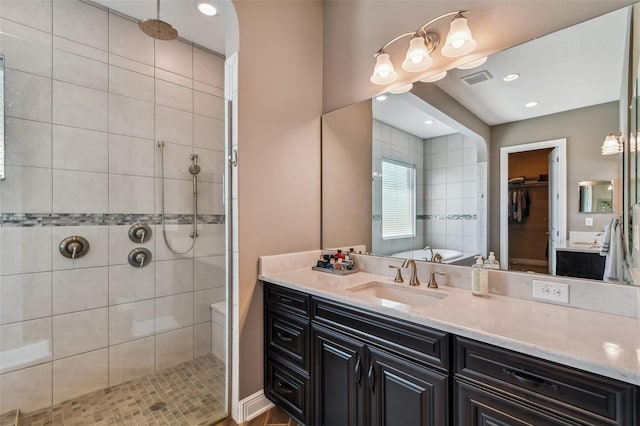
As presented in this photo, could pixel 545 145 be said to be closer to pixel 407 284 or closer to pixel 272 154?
pixel 407 284

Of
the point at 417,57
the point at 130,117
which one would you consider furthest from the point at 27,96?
the point at 417,57

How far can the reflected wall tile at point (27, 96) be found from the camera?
1828 millimetres

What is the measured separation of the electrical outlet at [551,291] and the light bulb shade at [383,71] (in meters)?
1.43

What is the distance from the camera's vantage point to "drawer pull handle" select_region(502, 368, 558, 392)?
0.89 m

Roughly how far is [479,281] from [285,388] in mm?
1297

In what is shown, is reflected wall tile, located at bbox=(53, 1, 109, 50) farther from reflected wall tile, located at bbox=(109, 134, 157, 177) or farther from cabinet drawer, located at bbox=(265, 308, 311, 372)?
cabinet drawer, located at bbox=(265, 308, 311, 372)

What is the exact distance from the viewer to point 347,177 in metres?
2.29

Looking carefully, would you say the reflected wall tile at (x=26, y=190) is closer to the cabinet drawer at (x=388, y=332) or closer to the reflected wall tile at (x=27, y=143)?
the reflected wall tile at (x=27, y=143)

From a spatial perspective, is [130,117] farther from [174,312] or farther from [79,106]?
[174,312]

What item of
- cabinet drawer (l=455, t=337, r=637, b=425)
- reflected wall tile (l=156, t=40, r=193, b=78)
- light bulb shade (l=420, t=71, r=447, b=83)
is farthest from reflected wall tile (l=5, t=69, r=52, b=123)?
cabinet drawer (l=455, t=337, r=637, b=425)

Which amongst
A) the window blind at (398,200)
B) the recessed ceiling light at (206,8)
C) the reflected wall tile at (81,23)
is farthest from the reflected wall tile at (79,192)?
the window blind at (398,200)

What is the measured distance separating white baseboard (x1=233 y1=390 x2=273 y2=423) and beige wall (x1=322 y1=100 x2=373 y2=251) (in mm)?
1117

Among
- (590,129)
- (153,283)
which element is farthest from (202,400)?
(590,129)

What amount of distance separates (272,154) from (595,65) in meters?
1.72
